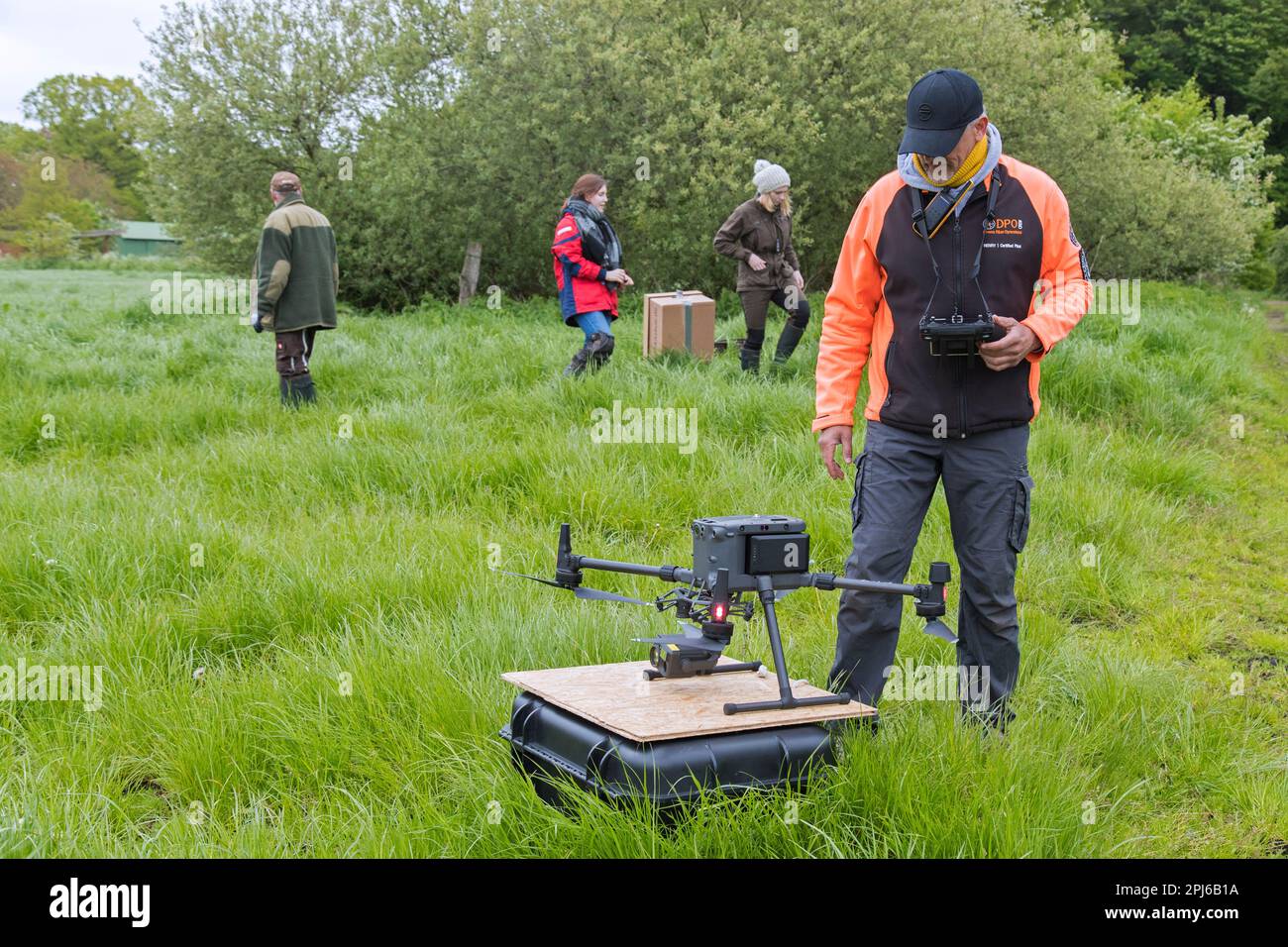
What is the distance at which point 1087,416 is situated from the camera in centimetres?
980

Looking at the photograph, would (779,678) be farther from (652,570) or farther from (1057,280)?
(1057,280)

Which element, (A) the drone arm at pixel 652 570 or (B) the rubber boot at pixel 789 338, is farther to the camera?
(B) the rubber boot at pixel 789 338

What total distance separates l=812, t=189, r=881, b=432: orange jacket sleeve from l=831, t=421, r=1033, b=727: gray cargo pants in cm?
16

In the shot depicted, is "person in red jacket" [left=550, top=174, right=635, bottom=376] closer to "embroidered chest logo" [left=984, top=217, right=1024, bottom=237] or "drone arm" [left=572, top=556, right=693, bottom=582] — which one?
"embroidered chest logo" [left=984, top=217, right=1024, bottom=237]

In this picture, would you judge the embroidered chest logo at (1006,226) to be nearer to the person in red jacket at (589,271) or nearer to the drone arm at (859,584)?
the drone arm at (859,584)

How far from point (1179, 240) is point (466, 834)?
26292 mm

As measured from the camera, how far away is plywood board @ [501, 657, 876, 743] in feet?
11.0

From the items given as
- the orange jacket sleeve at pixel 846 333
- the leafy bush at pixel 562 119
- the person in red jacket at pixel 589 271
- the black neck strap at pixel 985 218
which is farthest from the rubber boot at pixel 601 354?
the leafy bush at pixel 562 119

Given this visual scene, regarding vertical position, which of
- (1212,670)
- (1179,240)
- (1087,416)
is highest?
(1179,240)

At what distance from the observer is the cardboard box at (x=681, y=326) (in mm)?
11297

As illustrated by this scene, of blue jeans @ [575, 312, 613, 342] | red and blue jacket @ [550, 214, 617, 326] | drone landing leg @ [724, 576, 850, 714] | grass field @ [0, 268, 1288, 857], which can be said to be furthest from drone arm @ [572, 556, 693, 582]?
blue jeans @ [575, 312, 613, 342]
